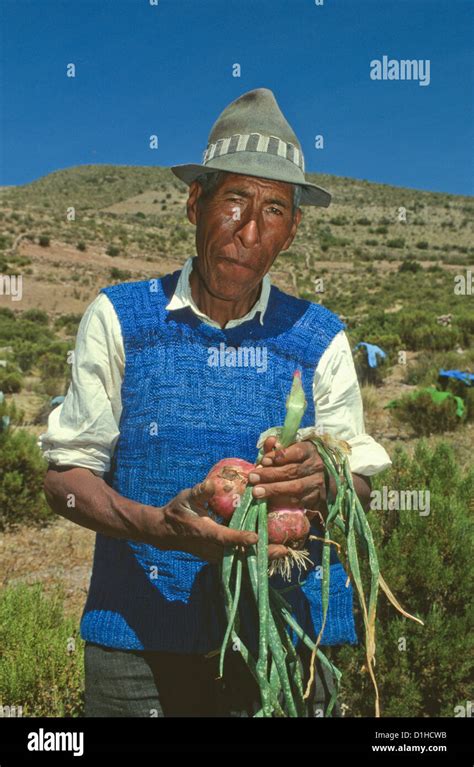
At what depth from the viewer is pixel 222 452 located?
2027 millimetres

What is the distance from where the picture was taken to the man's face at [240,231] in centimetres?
204

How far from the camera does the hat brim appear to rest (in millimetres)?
2006

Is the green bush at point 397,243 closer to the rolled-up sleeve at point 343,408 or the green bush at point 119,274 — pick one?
the green bush at point 119,274

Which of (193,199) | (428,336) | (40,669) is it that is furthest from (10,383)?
(193,199)

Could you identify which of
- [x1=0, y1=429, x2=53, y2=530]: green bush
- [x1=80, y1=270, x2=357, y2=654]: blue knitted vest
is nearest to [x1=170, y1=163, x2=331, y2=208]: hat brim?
[x1=80, y1=270, x2=357, y2=654]: blue knitted vest

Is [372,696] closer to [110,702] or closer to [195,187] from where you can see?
[110,702]

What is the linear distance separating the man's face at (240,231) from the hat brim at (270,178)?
0.16ft

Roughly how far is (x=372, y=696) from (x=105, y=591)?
88.1 inches

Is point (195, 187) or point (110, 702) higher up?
point (195, 187)

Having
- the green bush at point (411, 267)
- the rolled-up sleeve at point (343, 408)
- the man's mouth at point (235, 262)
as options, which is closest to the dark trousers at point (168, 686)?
the rolled-up sleeve at point (343, 408)

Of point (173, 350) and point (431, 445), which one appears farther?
point (431, 445)

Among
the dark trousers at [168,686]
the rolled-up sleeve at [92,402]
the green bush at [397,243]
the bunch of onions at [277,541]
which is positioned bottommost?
the dark trousers at [168,686]
